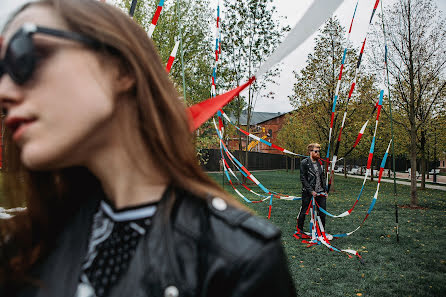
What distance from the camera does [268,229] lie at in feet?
Result: 2.60

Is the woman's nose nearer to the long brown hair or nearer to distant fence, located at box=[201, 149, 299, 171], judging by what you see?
the long brown hair

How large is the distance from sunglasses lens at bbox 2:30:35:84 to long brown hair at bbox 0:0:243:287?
119 millimetres

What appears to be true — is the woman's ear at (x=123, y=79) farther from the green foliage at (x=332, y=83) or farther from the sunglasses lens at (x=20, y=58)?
the green foliage at (x=332, y=83)

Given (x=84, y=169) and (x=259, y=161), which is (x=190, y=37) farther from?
(x=259, y=161)

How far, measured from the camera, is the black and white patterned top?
0.88 metres

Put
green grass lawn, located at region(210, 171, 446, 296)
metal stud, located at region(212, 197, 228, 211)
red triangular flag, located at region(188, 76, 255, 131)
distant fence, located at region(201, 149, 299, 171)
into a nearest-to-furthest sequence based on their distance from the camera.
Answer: metal stud, located at region(212, 197, 228, 211) → red triangular flag, located at region(188, 76, 255, 131) → green grass lawn, located at region(210, 171, 446, 296) → distant fence, located at region(201, 149, 299, 171)

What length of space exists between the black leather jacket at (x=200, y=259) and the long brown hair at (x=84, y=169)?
0.07 metres

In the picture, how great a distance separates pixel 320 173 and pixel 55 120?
688 cm

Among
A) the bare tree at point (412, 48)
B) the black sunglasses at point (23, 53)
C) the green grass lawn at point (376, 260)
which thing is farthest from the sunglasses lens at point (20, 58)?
the bare tree at point (412, 48)

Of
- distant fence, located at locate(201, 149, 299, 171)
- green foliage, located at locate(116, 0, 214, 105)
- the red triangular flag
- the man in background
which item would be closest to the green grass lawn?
the man in background

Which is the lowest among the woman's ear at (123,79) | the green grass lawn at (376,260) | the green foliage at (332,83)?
the green grass lawn at (376,260)

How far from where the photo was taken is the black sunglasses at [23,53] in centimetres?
78

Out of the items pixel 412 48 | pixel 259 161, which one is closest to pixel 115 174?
pixel 412 48

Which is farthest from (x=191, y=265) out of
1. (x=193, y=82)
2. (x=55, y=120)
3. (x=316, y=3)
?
(x=193, y=82)
